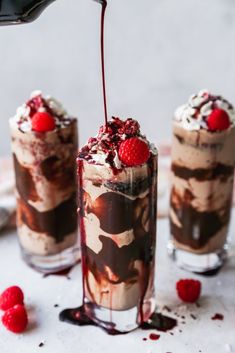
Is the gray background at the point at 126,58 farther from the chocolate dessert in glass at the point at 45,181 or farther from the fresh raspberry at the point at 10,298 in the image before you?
the fresh raspberry at the point at 10,298

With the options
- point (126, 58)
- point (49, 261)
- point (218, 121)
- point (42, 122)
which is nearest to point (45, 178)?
point (42, 122)

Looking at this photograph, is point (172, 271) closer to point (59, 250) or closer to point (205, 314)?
point (205, 314)

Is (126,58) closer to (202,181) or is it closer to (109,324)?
(202,181)

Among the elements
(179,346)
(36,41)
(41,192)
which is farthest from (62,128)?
(36,41)

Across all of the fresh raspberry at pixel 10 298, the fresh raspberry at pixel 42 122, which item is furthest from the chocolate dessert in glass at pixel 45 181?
the fresh raspberry at pixel 10 298

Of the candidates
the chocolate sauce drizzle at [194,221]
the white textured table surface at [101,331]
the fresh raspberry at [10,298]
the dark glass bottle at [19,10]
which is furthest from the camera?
the chocolate sauce drizzle at [194,221]

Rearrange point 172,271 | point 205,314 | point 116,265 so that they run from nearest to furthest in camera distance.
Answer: point 116,265 → point 205,314 → point 172,271
